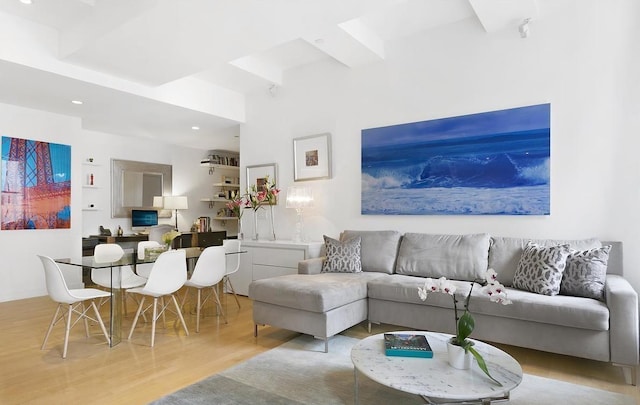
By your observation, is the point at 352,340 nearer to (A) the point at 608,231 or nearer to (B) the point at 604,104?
(A) the point at 608,231

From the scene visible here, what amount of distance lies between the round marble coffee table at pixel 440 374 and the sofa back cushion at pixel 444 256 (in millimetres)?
1401

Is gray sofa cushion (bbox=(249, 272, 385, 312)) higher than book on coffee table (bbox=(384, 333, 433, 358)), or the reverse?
gray sofa cushion (bbox=(249, 272, 385, 312))

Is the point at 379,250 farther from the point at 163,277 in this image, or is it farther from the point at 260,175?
the point at 260,175

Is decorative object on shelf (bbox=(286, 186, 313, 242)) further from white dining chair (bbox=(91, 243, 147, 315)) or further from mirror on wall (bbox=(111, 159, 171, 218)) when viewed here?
mirror on wall (bbox=(111, 159, 171, 218))

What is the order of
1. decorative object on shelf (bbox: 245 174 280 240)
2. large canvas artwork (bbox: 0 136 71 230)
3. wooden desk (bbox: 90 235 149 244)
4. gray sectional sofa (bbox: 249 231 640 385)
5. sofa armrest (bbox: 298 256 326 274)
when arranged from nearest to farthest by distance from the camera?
1. gray sectional sofa (bbox: 249 231 640 385)
2. sofa armrest (bbox: 298 256 326 274)
3. large canvas artwork (bbox: 0 136 71 230)
4. decorative object on shelf (bbox: 245 174 280 240)
5. wooden desk (bbox: 90 235 149 244)

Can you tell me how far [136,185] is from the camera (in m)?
7.17

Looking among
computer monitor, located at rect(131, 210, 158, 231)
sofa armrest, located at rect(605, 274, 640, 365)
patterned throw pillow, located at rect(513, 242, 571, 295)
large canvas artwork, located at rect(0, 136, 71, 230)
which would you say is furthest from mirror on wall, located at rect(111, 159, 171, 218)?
sofa armrest, located at rect(605, 274, 640, 365)

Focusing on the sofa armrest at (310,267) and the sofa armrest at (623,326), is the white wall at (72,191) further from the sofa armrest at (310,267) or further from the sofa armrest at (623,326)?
the sofa armrest at (623,326)

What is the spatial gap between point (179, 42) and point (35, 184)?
11.0 ft

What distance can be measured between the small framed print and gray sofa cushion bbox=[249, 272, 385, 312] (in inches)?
68.7

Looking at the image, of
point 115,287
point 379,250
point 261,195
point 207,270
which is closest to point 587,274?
point 379,250

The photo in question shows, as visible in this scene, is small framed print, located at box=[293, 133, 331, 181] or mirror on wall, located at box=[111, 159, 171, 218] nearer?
small framed print, located at box=[293, 133, 331, 181]

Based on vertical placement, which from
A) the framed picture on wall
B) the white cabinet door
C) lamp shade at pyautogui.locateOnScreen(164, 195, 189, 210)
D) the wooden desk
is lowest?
the white cabinet door

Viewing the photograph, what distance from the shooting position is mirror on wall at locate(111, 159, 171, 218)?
6895 mm
